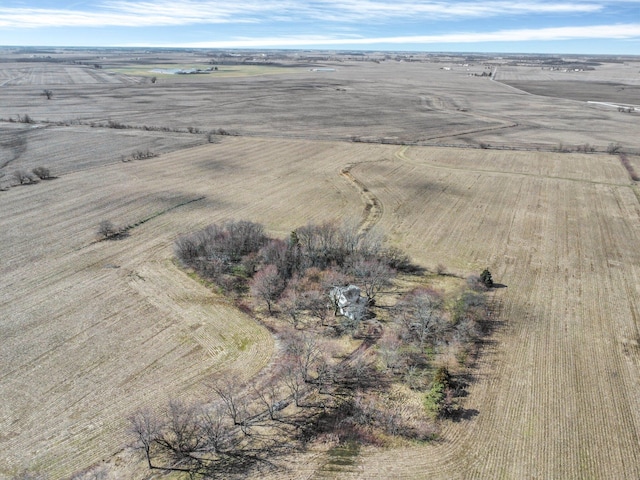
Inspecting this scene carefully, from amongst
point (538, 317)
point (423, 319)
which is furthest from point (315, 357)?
point (538, 317)

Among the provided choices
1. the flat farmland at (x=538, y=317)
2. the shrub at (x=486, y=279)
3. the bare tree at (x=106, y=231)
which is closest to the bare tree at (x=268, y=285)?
the flat farmland at (x=538, y=317)

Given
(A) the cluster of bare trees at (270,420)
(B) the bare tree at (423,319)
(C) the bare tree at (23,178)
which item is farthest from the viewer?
(C) the bare tree at (23,178)

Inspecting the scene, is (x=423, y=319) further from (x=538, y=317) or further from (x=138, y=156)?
(x=138, y=156)

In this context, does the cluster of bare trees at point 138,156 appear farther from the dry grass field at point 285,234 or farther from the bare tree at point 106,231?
the bare tree at point 106,231

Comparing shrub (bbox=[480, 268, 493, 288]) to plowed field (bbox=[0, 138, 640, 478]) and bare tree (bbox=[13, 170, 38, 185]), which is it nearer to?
plowed field (bbox=[0, 138, 640, 478])

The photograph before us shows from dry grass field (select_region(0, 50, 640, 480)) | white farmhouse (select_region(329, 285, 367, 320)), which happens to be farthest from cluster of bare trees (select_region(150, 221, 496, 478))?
dry grass field (select_region(0, 50, 640, 480))
